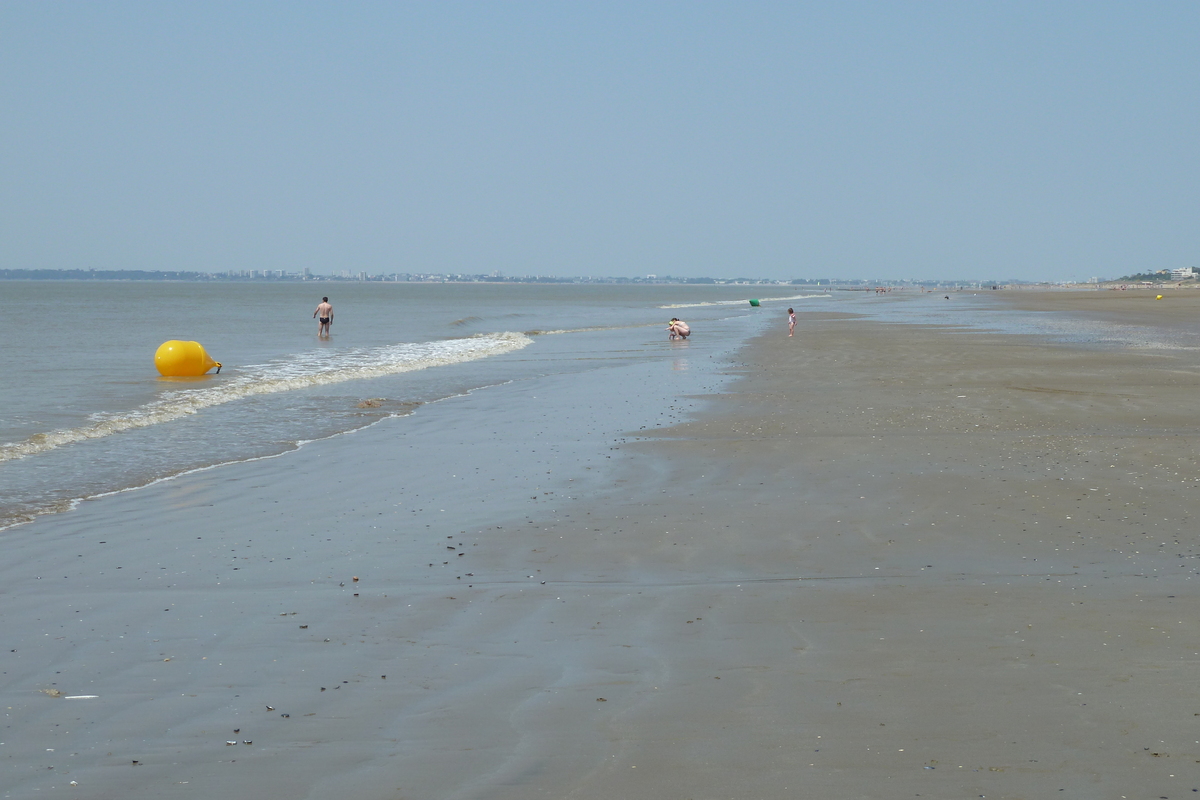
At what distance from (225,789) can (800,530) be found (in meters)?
5.37

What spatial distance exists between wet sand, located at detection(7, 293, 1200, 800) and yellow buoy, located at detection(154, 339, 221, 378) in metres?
15.4

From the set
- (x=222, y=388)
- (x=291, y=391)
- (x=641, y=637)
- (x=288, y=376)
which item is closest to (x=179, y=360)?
(x=288, y=376)

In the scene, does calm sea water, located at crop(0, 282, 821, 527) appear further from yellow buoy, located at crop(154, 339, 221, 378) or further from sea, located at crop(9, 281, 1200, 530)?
yellow buoy, located at crop(154, 339, 221, 378)

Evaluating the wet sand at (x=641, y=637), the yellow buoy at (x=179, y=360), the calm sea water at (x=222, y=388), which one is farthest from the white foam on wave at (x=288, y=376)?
the wet sand at (x=641, y=637)

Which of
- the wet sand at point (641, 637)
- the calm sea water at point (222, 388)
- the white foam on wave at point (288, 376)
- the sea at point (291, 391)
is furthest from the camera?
the white foam on wave at point (288, 376)

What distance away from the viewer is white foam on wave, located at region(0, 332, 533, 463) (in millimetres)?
15211

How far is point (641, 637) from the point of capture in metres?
5.90

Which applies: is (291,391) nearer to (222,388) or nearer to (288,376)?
(222,388)

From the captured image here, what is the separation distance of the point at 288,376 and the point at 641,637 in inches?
826

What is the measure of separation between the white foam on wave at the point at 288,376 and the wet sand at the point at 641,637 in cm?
499

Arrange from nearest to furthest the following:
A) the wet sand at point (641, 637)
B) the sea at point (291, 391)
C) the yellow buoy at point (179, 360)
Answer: the wet sand at point (641, 637) < the sea at point (291, 391) < the yellow buoy at point (179, 360)

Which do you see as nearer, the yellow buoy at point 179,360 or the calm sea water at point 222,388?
the calm sea water at point 222,388

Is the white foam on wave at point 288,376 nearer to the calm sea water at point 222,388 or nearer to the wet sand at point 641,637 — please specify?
the calm sea water at point 222,388

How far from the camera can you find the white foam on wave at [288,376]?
599 inches
